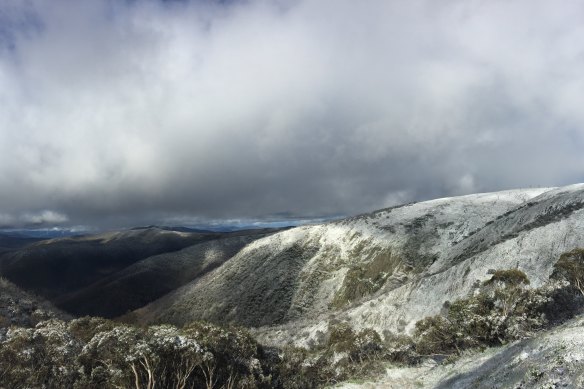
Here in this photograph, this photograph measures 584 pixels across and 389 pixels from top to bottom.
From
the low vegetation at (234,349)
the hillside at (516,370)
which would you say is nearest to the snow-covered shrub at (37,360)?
the low vegetation at (234,349)

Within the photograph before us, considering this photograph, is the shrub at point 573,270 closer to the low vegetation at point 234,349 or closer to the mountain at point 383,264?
the low vegetation at point 234,349

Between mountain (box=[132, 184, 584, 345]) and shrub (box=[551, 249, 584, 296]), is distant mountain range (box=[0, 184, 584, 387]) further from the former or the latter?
shrub (box=[551, 249, 584, 296])

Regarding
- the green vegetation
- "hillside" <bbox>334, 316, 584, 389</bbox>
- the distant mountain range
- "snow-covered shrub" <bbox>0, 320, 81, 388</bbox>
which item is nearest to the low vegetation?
"snow-covered shrub" <bbox>0, 320, 81, 388</bbox>

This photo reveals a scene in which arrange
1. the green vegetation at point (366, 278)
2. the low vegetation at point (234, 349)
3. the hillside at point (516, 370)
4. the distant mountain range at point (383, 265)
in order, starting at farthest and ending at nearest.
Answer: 1. the green vegetation at point (366, 278)
2. the distant mountain range at point (383, 265)
3. the low vegetation at point (234, 349)
4. the hillside at point (516, 370)

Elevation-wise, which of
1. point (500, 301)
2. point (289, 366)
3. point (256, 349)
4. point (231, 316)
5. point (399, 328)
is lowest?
point (231, 316)

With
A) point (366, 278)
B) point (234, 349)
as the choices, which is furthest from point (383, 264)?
point (234, 349)

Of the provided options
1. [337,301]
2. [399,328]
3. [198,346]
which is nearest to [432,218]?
[337,301]

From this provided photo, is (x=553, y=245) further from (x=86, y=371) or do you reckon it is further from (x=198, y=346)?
(x=86, y=371)

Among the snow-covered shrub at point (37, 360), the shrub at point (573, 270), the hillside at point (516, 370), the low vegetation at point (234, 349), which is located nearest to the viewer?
the hillside at point (516, 370)
